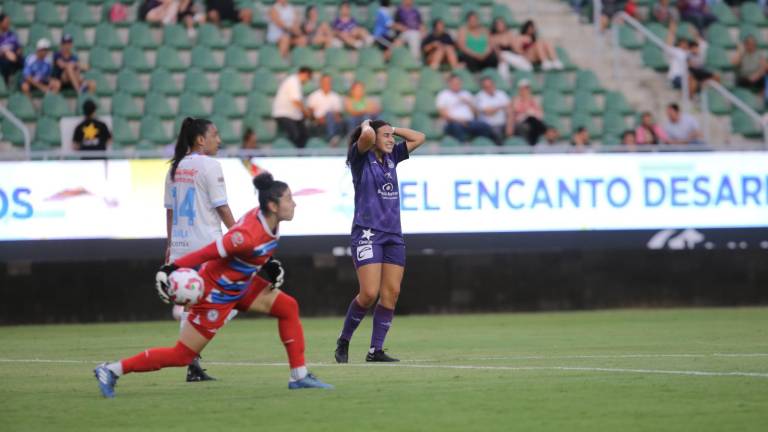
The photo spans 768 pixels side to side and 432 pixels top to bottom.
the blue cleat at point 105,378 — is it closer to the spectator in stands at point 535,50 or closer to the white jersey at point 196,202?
the white jersey at point 196,202

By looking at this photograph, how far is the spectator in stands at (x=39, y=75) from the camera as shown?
22781 mm

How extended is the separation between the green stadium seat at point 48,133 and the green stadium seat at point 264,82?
11.0 ft

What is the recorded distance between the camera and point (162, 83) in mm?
23625

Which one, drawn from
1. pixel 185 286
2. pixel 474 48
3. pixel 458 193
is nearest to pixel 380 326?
pixel 185 286

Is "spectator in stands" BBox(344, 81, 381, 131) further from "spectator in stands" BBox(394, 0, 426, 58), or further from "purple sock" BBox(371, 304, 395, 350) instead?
"purple sock" BBox(371, 304, 395, 350)

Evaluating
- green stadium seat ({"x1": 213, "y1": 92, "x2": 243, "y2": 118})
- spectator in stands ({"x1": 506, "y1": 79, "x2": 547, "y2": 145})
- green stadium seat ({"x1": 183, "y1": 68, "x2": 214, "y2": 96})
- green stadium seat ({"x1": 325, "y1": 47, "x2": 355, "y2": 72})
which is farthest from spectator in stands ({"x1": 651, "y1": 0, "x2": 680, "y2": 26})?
green stadium seat ({"x1": 183, "y1": 68, "x2": 214, "y2": 96})

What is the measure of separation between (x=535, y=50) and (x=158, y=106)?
6986mm

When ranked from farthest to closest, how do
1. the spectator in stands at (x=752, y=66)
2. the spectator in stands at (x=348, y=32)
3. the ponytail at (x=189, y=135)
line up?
the spectator in stands at (x=752, y=66), the spectator in stands at (x=348, y=32), the ponytail at (x=189, y=135)

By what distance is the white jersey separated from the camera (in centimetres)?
1111

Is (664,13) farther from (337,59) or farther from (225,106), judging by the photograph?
(225,106)

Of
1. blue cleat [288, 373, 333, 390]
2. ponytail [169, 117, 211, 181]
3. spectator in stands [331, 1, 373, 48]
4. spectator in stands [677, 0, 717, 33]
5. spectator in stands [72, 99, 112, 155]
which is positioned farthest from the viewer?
spectator in stands [677, 0, 717, 33]

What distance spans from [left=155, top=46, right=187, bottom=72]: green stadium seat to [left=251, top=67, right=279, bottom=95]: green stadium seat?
1305mm

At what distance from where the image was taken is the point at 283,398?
946 centimetres

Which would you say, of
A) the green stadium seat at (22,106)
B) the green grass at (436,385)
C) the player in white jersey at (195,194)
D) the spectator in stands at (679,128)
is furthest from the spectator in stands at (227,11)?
the player in white jersey at (195,194)
